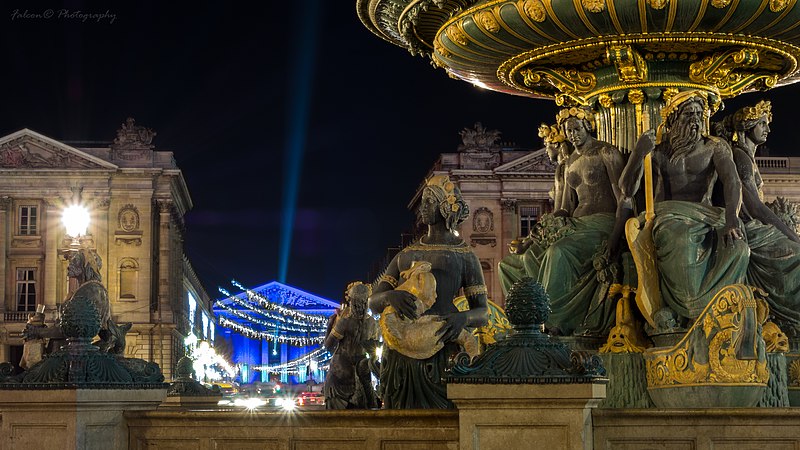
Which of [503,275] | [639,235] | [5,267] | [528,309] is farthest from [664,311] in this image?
[5,267]

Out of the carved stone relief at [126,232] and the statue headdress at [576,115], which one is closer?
the statue headdress at [576,115]

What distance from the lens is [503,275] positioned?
9.55 m

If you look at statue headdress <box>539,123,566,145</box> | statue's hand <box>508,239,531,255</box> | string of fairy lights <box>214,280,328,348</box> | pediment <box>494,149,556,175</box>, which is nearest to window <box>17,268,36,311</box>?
string of fairy lights <box>214,280,328,348</box>

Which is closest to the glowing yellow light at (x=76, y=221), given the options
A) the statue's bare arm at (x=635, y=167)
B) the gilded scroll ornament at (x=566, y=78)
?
the gilded scroll ornament at (x=566, y=78)

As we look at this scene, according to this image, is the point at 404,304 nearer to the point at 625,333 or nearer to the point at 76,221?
the point at 625,333

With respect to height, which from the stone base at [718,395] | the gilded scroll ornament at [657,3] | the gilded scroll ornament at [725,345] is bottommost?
the stone base at [718,395]

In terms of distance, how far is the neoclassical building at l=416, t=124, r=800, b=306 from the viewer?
7562 centimetres

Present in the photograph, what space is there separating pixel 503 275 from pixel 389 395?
7.66 ft

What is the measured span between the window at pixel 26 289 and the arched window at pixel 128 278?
4.92m

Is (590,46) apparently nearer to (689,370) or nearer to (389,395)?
(689,370)

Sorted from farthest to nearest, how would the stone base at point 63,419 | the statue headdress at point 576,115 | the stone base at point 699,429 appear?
the statue headdress at point 576,115, the stone base at point 63,419, the stone base at point 699,429

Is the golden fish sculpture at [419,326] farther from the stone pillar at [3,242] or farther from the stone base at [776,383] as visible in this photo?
the stone pillar at [3,242]

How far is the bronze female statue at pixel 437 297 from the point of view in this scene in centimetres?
736

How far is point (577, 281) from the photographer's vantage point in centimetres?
907
